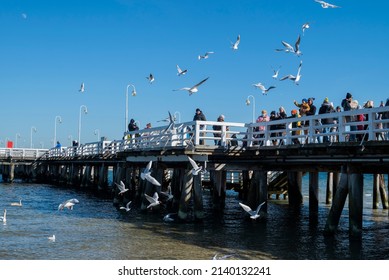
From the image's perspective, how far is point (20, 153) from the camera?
5281cm

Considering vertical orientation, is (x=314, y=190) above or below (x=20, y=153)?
below

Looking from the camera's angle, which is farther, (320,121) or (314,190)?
(314,190)

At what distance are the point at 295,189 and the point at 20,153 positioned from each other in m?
34.0

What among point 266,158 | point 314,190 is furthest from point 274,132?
point 314,190

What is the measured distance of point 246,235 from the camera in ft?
53.4

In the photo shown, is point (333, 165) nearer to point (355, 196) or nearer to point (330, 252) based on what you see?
point (355, 196)

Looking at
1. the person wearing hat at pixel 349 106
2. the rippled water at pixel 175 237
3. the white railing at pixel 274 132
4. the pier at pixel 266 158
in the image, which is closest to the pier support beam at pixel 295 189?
the pier at pixel 266 158

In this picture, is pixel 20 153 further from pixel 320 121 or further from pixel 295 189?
pixel 320 121

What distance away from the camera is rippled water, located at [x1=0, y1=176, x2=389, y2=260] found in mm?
13359

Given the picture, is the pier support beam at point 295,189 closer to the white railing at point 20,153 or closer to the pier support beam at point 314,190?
the pier support beam at point 314,190

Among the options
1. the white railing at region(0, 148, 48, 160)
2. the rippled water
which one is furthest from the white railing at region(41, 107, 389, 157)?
the white railing at region(0, 148, 48, 160)

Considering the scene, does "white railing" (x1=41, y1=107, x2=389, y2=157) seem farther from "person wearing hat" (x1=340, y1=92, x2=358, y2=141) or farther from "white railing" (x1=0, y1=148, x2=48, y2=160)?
"white railing" (x1=0, y1=148, x2=48, y2=160)
